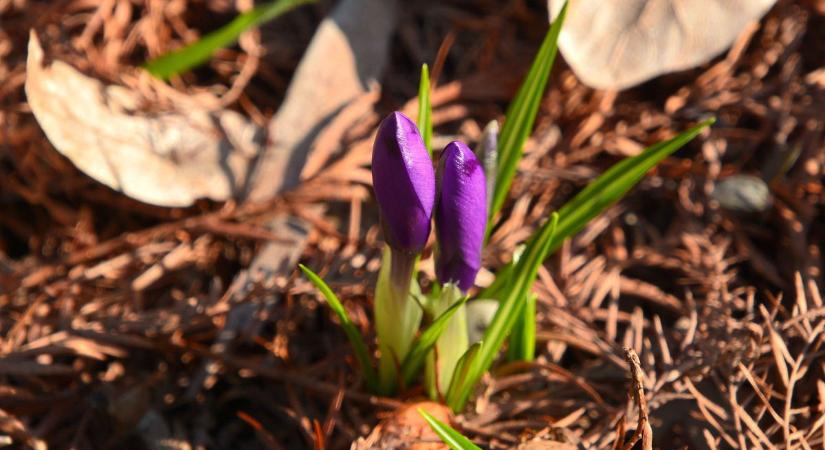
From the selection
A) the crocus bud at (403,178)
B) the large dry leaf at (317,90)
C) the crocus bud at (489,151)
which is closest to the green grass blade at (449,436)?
the crocus bud at (403,178)

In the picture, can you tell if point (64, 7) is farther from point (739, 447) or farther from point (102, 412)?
point (739, 447)

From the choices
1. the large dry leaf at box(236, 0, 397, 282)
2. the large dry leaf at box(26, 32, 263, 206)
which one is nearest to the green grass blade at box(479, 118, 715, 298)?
the large dry leaf at box(236, 0, 397, 282)

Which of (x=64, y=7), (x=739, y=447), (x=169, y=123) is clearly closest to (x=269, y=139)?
(x=169, y=123)

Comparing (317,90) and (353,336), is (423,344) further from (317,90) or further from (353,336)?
(317,90)

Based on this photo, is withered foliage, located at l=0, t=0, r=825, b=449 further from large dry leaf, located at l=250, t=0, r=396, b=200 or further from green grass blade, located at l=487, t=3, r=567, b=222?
green grass blade, located at l=487, t=3, r=567, b=222

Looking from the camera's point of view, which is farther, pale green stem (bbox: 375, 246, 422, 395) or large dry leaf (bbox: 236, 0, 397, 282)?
large dry leaf (bbox: 236, 0, 397, 282)

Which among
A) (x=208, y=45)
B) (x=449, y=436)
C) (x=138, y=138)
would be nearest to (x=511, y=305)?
(x=449, y=436)
